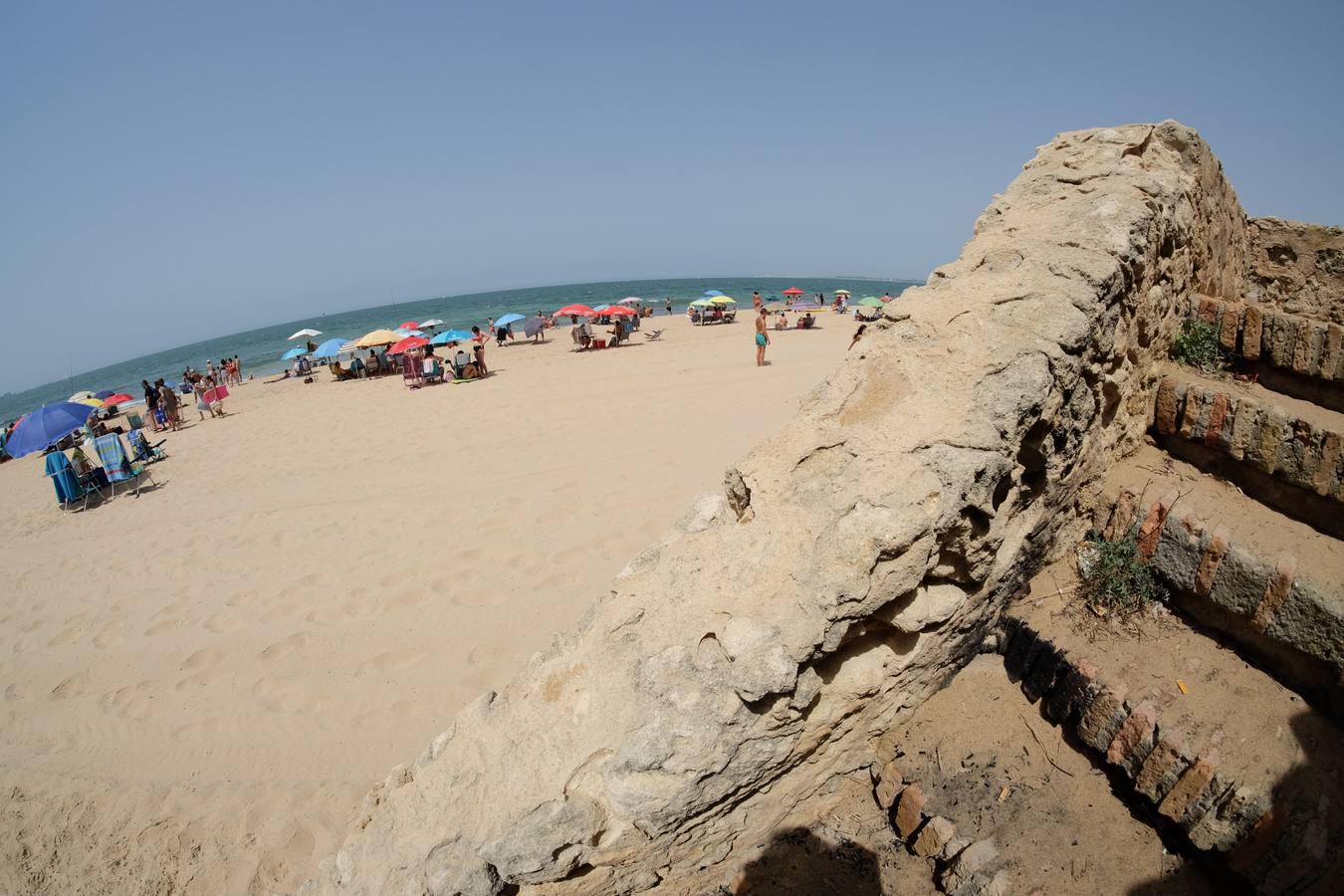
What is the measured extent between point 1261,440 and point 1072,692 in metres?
1.64

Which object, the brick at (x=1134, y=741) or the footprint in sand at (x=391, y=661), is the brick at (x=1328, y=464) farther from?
the footprint in sand at (x=391, y=661)

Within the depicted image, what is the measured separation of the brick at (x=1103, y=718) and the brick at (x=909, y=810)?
0.80 m

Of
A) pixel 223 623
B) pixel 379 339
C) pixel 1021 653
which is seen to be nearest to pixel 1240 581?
pixel 1021 653

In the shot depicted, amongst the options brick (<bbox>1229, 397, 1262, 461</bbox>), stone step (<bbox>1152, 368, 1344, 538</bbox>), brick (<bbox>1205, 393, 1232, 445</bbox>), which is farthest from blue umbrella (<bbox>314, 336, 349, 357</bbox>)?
brick (<bbox>1229, 397, 1262, 461</bbox>)

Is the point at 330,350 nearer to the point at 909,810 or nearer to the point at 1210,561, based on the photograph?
the point at 909,810

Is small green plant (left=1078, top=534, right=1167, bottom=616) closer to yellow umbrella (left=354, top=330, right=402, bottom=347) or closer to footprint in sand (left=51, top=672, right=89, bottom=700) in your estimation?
footprint in sand (left=51, top=672, right=89, bottom=700)

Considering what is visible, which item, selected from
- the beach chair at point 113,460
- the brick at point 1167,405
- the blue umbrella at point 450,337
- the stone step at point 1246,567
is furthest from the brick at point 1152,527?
the blue umbrella at point 450,337

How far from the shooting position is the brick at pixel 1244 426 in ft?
10.2

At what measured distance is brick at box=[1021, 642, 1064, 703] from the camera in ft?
9.89

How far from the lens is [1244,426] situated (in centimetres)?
316

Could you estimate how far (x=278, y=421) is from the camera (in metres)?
16.8

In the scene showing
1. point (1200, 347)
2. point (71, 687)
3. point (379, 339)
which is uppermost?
point (379, 339)

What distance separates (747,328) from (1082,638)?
25849mm

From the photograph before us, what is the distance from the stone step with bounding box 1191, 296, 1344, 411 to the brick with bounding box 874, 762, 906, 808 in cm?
306
